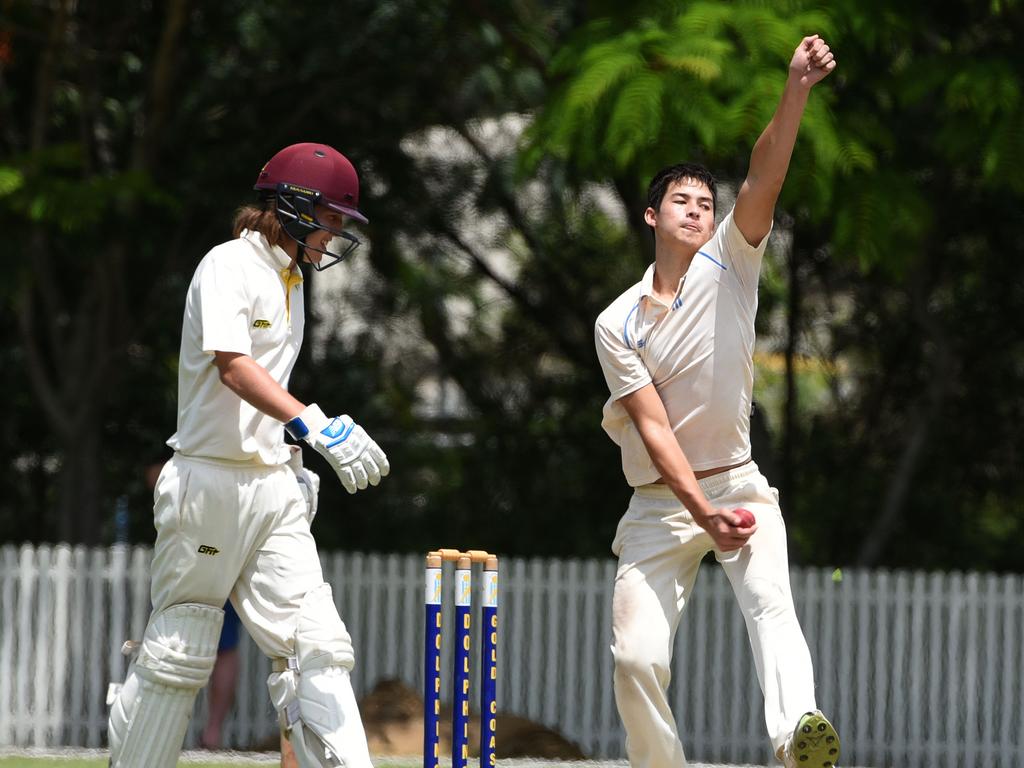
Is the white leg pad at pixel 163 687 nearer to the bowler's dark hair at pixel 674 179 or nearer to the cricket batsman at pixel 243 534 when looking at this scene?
the cricket batsman at pixel 243 534

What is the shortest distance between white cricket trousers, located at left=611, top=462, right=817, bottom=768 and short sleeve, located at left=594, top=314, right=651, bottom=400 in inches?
13.0

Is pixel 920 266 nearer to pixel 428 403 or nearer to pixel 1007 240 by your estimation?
pixel 1007 240

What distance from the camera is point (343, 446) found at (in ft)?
14.7

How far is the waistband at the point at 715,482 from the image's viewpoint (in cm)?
500

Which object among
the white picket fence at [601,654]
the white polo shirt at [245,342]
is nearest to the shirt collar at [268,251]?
the white polo shirt at [245,342]

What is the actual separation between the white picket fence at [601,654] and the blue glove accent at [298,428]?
613cm

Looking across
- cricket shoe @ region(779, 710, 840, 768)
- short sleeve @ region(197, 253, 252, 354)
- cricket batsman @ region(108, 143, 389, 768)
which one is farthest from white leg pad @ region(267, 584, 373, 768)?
cricket shoe @ region(779, 710, 840, 768)

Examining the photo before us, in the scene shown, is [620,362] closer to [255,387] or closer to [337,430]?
[337,430]

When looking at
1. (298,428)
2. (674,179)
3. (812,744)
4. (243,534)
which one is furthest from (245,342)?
(812,744)

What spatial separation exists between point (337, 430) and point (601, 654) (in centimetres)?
644

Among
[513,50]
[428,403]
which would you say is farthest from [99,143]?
[428,403]

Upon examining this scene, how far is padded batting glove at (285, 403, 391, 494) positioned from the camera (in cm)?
446

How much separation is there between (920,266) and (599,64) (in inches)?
154

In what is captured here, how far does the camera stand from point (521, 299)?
13.9 meters
